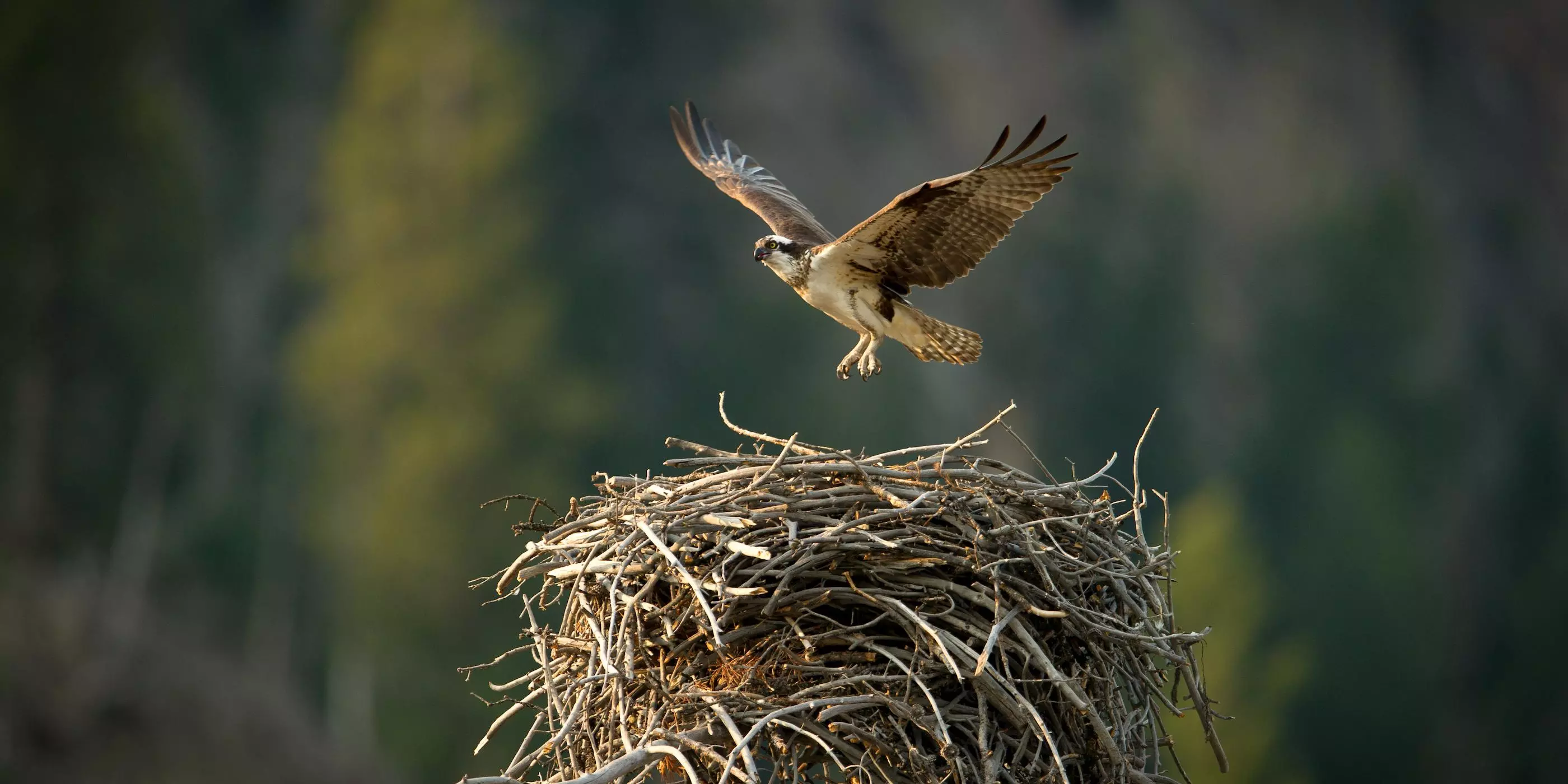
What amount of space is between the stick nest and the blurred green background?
12.5 metres

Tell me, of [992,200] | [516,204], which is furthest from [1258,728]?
[992,200]

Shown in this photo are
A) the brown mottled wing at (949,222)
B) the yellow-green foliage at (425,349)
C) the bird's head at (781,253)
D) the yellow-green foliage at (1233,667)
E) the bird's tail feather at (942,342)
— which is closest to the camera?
the brown mottled wing at (949,222)

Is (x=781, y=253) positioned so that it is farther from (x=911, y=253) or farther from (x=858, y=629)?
(x=858, y=629)

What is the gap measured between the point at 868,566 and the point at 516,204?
1699 centimetres

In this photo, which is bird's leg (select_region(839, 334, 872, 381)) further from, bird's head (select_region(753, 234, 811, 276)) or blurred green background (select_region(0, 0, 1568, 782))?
blurred green background (select_region(0, 0, 1568, 782))

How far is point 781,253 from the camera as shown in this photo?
5.12 meters

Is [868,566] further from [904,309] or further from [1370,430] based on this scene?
[1370,430]

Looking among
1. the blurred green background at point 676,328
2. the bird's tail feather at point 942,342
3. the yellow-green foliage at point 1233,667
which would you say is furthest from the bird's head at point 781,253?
the blurred green background at point 676,328

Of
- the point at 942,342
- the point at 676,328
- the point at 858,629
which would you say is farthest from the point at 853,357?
the point at 676,328

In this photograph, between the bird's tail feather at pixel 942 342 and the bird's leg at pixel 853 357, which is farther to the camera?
the bird's tail feather at pixel 942 342

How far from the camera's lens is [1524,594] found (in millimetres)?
23719

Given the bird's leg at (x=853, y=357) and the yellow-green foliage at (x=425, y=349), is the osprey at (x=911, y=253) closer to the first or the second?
the bird's leg at (x=853, y=357)

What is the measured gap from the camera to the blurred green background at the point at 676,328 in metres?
18.0

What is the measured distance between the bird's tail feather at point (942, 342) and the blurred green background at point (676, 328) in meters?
11.2
